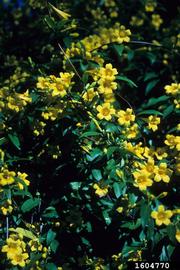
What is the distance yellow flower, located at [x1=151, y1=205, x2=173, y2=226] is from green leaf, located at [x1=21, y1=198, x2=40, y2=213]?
658mm

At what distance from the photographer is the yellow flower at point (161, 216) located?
2.12m

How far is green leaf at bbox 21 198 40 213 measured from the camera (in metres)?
2.39

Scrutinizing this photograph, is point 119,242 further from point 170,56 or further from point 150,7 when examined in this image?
point 150,7

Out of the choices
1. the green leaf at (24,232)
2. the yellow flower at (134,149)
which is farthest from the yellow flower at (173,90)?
the green leaf at (24,232)

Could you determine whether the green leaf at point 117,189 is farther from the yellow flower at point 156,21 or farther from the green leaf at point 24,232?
the yellow flower at point 156,21

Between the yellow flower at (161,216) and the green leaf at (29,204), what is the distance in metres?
0.66

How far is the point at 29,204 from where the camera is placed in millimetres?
2414

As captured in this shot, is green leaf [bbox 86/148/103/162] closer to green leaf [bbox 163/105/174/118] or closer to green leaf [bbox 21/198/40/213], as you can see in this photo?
green leaf [bbox 21/198/40/213]

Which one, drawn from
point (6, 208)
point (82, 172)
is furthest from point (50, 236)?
point (82, 172)

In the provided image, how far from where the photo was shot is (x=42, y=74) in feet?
8.87

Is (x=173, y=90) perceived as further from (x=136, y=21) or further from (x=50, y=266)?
(x=136, y=21)

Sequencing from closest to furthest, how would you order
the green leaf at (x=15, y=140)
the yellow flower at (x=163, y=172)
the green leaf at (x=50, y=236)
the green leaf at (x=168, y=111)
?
→ the yellow flower at (x=163, y=172) → the green leaf at (x=50, y=236) → the green leaf at (x=15, y=140) → the green leaf at (x=168, y=111)

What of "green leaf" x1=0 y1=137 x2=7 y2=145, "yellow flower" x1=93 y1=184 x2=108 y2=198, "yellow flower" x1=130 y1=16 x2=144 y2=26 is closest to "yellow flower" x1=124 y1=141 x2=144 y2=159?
"yellow flower" x1=93 y1=184 x2=108 y2=198

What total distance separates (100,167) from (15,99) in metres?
0.65
